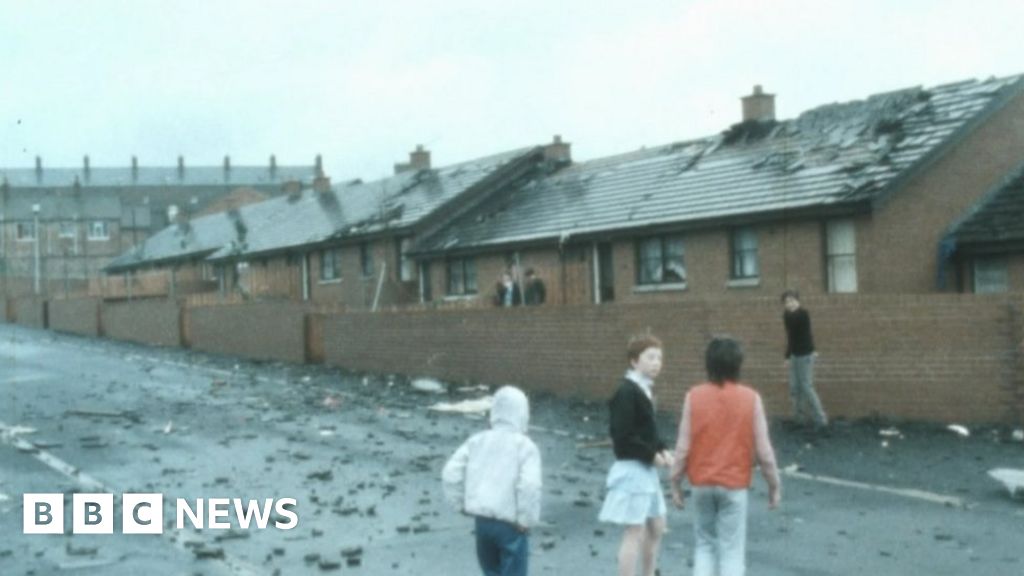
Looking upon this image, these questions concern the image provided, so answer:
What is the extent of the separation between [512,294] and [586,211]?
463cm

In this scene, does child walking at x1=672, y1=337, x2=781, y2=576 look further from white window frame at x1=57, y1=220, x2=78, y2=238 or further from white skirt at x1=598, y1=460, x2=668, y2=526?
white window frame at x1=57, y1=220, x2=78, y2=238

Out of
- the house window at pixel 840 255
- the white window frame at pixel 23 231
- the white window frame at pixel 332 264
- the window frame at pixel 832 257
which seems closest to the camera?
the house window at pixel 840 255

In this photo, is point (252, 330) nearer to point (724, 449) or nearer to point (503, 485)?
point (724, 449)

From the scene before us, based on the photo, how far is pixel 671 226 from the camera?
31094 millimetres

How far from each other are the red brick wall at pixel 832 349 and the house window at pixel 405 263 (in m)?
15.7

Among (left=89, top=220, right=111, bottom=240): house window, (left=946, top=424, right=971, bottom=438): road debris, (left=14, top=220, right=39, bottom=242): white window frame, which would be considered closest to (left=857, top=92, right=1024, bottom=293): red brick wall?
(left=946, top=424, right=971, bottom=438): road debris

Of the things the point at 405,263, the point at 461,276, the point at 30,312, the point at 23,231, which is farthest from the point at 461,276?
the point at 23,231

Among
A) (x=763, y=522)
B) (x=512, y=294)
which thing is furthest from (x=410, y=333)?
(x=763, y=522)

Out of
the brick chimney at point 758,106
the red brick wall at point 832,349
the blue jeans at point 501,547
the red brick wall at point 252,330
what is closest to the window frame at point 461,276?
the red brick wall at point 252,330

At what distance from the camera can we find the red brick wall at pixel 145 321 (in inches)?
1842

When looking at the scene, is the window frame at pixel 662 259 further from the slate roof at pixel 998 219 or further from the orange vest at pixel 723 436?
the orange vest at pixel 723 436

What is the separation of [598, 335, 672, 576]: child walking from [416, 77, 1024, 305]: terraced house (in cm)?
1827

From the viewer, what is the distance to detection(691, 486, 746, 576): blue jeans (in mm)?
8812

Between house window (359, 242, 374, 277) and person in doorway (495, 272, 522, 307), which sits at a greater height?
house window (359, 242, 374, 277)
